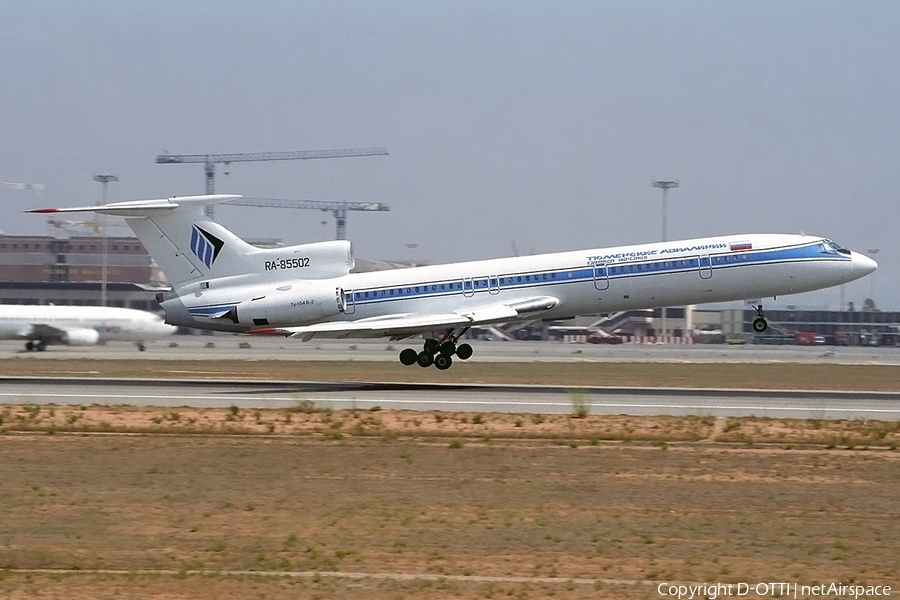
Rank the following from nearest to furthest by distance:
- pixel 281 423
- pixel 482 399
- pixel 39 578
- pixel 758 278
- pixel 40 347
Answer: pixel 39 578 → pixel 281 423 → pixel 482 399 → pixel 758 278 → pixel 40 347

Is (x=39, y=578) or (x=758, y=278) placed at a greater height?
(x=758, y=278)

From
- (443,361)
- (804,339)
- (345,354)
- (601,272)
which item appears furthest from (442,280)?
(804,339)

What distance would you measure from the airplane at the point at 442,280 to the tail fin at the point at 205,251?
0.03 metres

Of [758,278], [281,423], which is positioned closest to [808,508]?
[281,423]

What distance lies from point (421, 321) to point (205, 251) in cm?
753

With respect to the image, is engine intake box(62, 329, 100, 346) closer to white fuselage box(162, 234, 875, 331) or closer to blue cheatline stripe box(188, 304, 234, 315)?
white fuselage box(162, 234, 875, 331)

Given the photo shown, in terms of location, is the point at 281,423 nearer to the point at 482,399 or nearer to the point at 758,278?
the point at 482,399

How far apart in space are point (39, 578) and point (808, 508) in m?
10.9

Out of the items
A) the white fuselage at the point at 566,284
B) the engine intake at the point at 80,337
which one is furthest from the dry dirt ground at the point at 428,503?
the engine intake at the point at 80,337

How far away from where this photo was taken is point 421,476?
19.5 m

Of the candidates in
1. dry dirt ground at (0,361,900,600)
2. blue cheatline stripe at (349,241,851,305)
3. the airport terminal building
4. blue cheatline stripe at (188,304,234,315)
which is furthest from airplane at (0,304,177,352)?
the airport terminal building

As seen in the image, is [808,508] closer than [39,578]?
No

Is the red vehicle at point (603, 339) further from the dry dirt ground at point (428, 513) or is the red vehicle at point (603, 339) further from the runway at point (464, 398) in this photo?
the dry dirt ground at point (428, 513)

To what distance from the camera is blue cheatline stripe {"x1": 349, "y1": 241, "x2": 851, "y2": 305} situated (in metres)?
37.2
